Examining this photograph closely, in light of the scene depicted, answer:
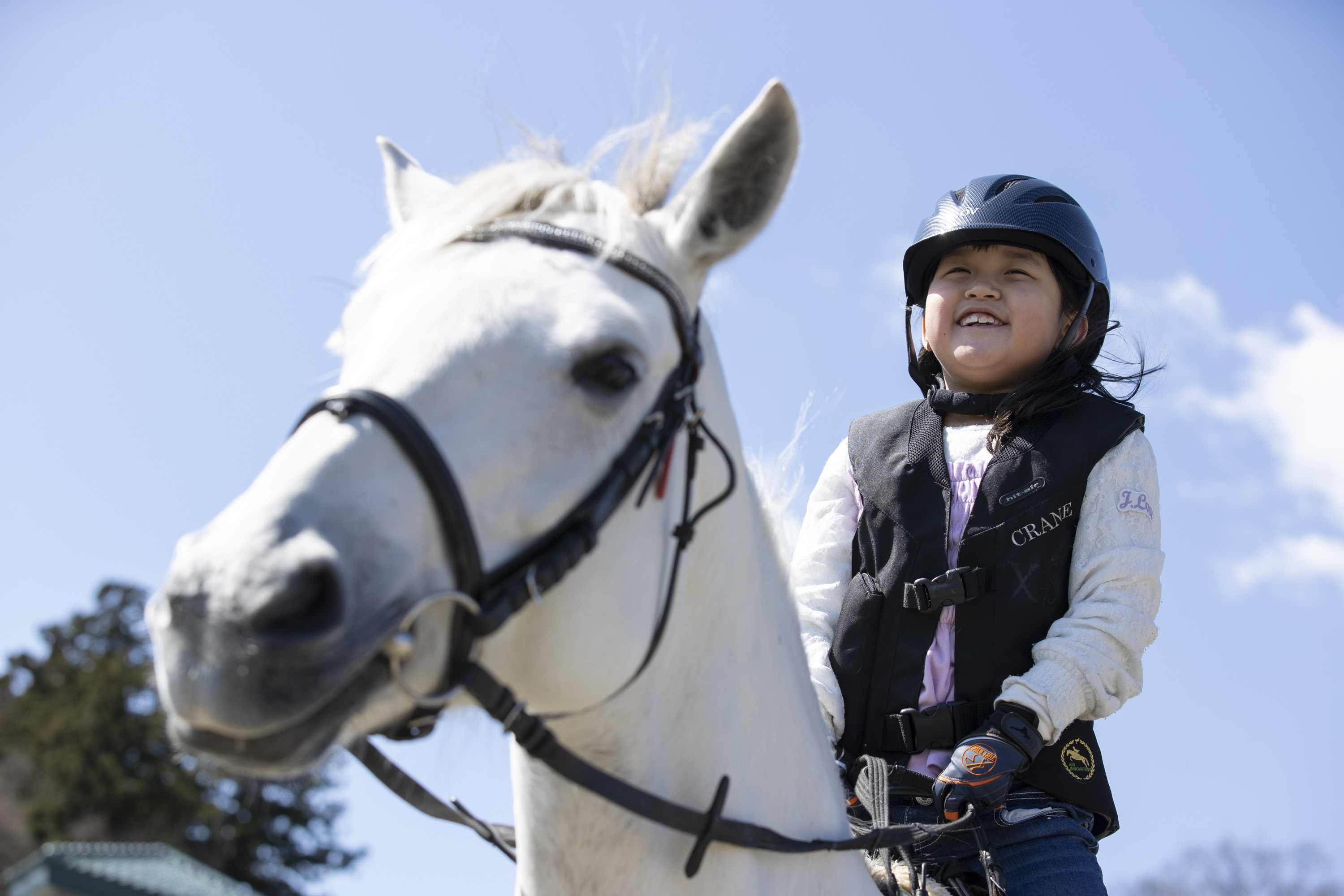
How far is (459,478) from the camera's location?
1646 mm

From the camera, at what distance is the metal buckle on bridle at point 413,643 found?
1552 mm

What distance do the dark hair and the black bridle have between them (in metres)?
1.58

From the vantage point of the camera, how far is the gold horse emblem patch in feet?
9.68

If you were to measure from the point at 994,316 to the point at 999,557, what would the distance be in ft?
3.21

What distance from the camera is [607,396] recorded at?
188 centimetres

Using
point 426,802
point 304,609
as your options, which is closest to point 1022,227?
point 426,802

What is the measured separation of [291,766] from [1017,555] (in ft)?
7.68

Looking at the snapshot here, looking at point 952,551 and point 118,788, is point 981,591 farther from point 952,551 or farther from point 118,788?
point 118,788

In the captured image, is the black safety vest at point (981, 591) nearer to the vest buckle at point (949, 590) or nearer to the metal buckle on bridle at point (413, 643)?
the vest buckle at point (949, 590)

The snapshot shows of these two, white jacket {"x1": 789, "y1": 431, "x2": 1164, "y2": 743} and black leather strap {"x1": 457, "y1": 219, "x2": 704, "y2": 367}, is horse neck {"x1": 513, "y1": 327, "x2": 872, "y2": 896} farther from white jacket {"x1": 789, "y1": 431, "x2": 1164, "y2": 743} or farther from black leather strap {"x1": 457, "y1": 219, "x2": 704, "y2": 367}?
white jacket {"x1": 789, "y1": 431, "x2": 1164, "y2": 743}

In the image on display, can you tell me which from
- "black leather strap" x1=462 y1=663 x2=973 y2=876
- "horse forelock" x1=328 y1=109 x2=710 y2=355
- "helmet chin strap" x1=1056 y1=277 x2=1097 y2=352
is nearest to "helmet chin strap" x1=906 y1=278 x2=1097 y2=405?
"helmet chin strap" x1=1056 y1=277 x2=1097 y2=352

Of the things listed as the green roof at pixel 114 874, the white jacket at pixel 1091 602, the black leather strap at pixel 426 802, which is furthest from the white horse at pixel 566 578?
the green roof at pixel 114 874

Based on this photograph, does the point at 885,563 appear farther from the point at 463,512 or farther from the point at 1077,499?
the point at 463,512

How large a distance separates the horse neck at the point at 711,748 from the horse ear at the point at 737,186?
24 cm
